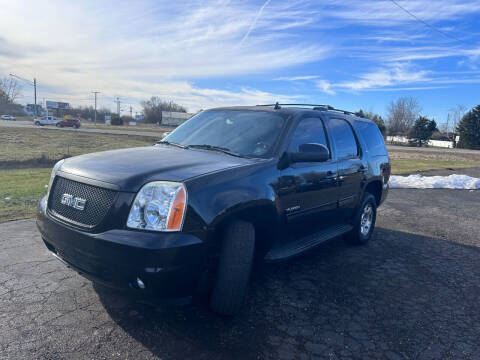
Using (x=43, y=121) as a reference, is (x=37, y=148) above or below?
below

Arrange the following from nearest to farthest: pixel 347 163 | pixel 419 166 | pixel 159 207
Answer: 1. pixel 159 207
2. pixel 347 163
3. pixel 419 166

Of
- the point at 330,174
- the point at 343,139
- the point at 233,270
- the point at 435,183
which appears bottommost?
the point at 435,183

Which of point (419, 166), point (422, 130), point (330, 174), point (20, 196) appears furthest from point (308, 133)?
point (422, 130)

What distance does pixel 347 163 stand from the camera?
191 inches

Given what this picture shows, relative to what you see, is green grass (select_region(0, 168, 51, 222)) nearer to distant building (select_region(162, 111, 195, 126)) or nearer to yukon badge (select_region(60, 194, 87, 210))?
yukon badge (select_region(60, 194, 87, 210))

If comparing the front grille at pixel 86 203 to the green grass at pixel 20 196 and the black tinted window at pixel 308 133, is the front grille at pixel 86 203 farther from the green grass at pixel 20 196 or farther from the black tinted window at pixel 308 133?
the green grass at pixel 20 196

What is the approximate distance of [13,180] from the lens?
34.7ft

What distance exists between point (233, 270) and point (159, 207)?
80 cm

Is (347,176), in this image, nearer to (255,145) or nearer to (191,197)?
(255,145)

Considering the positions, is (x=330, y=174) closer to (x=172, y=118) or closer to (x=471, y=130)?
(x=471, y=130)

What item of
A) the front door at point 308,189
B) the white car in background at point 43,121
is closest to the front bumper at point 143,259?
the front door at point 308,189

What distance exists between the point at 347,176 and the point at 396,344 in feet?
7.57

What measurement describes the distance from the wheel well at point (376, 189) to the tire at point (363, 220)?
122 millimetres

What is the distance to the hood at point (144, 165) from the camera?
9.28 feet
